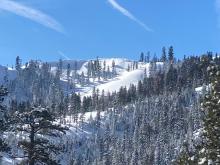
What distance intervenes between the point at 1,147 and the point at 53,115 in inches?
133

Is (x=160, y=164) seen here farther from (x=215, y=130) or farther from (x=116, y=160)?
(x=215, y=130)

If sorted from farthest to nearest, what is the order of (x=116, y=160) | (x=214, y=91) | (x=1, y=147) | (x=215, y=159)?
(x=116, y=160) → (x=1, y=147) → (x=214, y=91) → (x=215, y=159)

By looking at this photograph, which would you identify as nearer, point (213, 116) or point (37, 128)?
point (213, 116)

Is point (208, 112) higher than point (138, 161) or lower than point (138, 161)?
higher

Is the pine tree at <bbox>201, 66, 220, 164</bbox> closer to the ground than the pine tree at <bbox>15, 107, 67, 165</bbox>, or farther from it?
farther from it

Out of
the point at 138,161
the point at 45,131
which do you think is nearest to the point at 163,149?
the point at 138,161

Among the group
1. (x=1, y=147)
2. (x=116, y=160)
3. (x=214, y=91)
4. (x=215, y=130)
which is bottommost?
(x=116, y=160)

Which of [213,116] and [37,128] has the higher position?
[213,116]

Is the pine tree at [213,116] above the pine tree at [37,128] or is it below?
above

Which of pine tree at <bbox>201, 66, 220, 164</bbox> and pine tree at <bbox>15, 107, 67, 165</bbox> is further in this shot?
pine tree at <bbox>15, 107, 67, 165</bbox>

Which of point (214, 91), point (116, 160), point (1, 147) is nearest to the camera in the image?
point (214, 91)

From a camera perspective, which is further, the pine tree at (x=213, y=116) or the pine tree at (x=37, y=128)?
the pine tree at (x=37, y=128)

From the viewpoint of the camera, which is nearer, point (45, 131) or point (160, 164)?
point (45, 131)

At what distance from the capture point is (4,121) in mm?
29266
